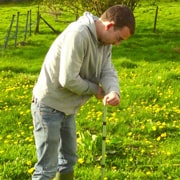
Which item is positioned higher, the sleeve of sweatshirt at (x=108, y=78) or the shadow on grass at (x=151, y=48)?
the sleeve of sweatshirt at (x=108, y=78)

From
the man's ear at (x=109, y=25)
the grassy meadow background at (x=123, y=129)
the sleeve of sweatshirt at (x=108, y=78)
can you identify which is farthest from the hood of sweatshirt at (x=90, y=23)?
the grassy meadow background at (x=123, y=129)

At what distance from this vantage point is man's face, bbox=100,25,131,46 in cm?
398

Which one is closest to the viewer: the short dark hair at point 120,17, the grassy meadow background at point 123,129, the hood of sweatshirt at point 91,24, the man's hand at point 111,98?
the short dark hair at point 120,17

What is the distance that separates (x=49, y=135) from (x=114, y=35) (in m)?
1.22

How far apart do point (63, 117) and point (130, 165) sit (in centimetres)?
215

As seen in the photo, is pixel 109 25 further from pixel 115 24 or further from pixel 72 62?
pixel 72 62

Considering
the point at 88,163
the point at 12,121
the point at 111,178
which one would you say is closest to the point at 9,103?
the point at 12,121

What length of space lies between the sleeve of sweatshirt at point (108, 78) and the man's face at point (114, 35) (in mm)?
405

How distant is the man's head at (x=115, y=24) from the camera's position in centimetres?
391

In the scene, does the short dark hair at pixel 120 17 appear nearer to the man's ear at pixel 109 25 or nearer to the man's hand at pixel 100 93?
the man's ear at pixel 109 25

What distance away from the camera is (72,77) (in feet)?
13.1

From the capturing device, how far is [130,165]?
20.3 ft

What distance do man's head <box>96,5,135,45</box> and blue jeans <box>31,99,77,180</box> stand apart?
94cm

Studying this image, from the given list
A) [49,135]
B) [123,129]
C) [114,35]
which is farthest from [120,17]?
[123,129]
